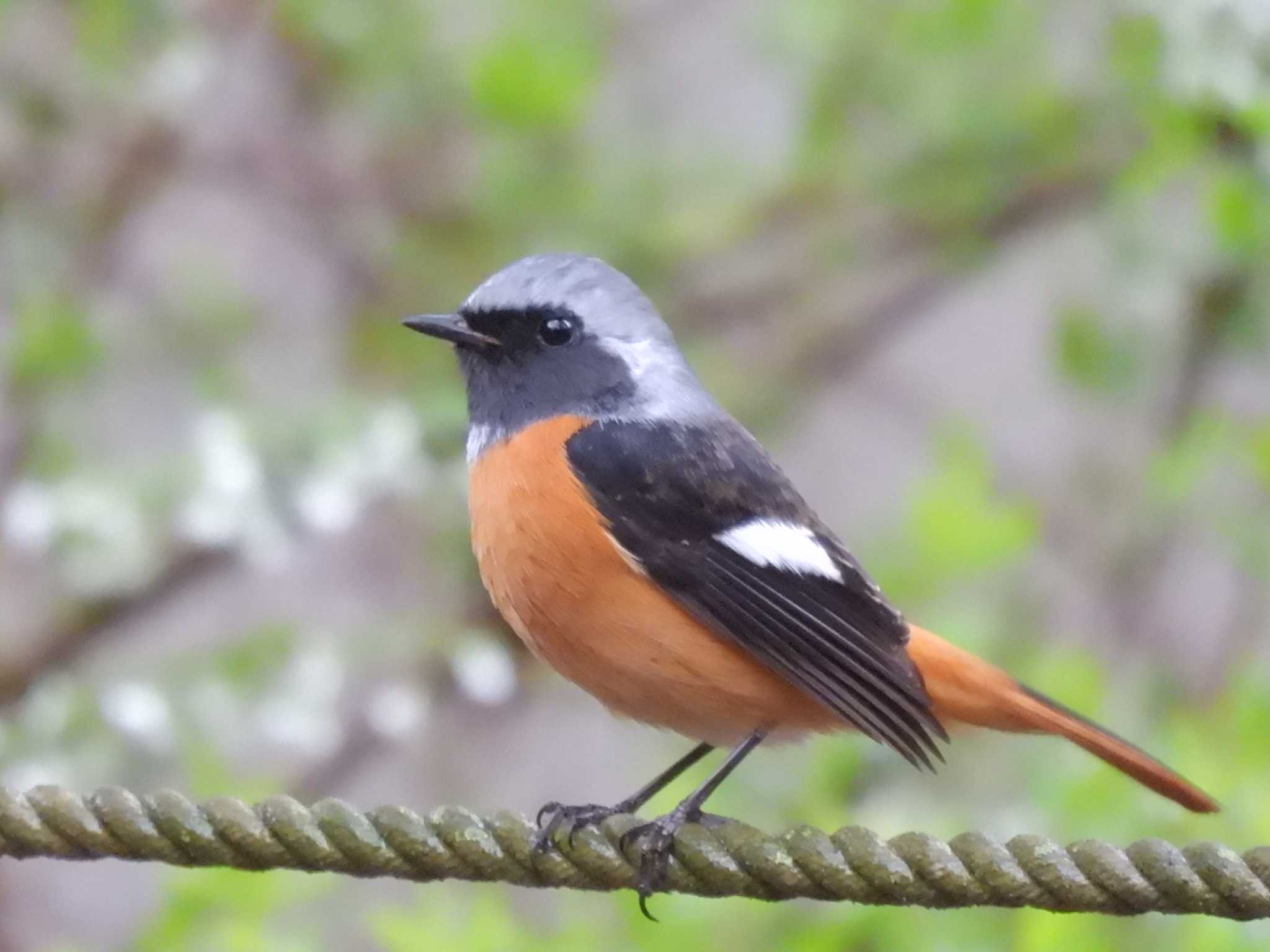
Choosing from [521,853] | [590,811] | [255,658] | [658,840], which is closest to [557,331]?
[590,811]

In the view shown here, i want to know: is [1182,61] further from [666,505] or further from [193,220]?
[193,220]

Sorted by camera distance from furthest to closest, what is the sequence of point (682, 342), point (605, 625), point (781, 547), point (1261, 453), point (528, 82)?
point (682, 342), point (528, 82), point (1261, 453), point (781, 547), point (605, 625)

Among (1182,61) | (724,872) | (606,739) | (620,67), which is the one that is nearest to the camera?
(724,872)

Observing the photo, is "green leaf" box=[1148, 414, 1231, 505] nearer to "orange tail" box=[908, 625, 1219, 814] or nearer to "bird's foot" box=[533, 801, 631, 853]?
"orange tail" box=[908, 625, 1219, 814]

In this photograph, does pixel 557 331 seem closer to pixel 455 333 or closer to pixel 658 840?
pixel 455 333

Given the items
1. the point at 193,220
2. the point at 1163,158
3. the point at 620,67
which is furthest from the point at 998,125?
the point at 193,220

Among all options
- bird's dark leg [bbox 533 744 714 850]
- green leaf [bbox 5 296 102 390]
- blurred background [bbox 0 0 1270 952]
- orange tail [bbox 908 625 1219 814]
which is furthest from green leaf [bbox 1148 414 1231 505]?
green leaf [bbox 5 296 102 390]
